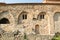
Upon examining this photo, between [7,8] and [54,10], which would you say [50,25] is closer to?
[54,10]

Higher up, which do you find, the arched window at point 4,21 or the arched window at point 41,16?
the arched window at point 41,16

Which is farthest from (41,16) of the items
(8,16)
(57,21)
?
(8,16)

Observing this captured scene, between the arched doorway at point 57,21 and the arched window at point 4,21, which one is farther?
the arched window at point 4,21

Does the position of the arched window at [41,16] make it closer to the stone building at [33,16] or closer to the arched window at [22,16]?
the stone building at [33,16]

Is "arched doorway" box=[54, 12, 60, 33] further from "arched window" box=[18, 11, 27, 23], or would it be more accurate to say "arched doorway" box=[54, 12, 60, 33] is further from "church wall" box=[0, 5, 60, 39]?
"arched window" box=[18, 11, 27, 23]

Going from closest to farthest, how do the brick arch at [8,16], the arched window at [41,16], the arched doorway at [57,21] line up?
the arched doorway at [57,21] → the brick arch at [8,16] → the arched window at [41,16]

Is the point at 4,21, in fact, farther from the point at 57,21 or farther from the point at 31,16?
the point at 57,21

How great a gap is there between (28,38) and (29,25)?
8258 millimetres

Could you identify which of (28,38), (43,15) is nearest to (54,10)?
(43,15)

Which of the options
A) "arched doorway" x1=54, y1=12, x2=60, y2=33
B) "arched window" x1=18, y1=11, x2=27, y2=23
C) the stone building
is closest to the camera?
"arched doorway" x1=54, y1=12, x2=60, y2=33

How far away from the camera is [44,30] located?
37.8m

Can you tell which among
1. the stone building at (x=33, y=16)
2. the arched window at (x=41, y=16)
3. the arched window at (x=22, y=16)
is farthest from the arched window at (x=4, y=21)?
the arched window at (x=41, y=16)

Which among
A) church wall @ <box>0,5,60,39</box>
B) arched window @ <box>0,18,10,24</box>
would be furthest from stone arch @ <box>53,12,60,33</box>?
arched window @ <box>0,18,10,24</box>

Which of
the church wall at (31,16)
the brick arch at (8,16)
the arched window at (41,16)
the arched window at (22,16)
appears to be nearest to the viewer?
the church wall at (31,16)
